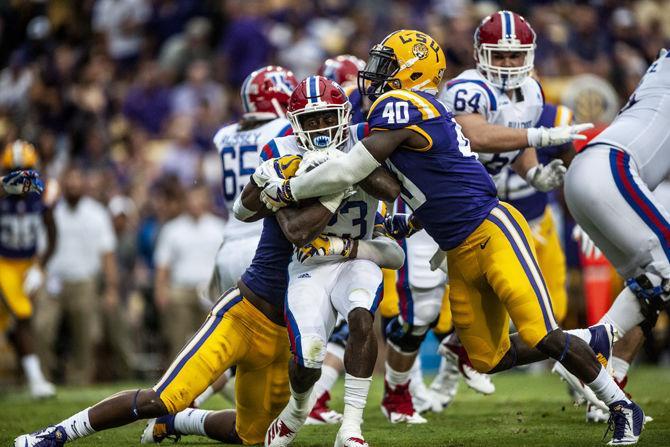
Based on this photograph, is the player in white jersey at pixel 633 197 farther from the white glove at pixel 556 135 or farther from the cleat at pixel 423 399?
the cleat at pixel 423 399

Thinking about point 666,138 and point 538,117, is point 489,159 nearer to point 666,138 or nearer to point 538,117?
point 538,117

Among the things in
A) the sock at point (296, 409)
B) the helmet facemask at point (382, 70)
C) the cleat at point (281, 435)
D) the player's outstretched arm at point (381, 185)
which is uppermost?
the helmet facemask at point (382, 70)

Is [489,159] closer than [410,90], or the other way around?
[410,90]

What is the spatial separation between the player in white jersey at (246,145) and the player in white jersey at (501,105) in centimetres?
101

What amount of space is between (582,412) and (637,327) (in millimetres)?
1106

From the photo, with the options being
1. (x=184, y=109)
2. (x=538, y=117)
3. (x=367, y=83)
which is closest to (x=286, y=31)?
(x=184, y=109)

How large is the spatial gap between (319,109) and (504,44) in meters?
1.82

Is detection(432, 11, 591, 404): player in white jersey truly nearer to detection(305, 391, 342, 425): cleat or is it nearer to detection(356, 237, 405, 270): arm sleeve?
detection(305, 391, 342, 425): cleat

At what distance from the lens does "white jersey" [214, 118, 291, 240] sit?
680 centimetres

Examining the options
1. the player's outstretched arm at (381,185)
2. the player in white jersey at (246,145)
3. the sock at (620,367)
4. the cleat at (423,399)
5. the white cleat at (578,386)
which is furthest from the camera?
the cleat at (423,399)

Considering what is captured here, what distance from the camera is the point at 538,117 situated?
7246 mm

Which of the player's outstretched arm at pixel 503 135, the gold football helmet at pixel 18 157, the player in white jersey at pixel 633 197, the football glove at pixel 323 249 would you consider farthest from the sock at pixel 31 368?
the player in white jersey at pixel 633 197

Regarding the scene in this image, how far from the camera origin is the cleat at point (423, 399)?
7682 mm

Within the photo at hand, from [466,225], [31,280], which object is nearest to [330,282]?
[466,225]
